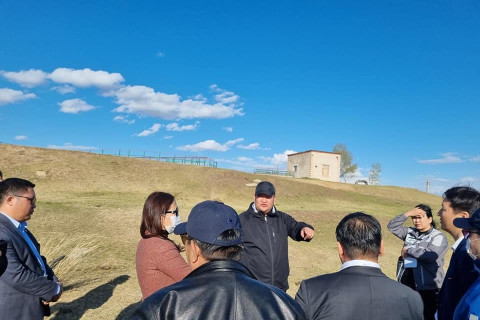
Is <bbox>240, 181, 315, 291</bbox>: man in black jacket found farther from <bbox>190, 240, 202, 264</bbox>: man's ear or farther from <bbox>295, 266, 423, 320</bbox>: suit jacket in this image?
<bbox>190, 240, 202, 264</bbox>: man's ear

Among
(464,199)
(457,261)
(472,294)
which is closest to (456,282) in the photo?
(457,261)

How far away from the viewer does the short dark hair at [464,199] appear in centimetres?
297

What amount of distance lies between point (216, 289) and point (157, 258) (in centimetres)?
121

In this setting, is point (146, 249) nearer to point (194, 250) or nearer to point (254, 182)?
point (194, 250)

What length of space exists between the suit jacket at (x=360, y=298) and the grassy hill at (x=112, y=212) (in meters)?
4.20

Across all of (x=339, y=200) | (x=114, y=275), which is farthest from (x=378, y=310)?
(x=339, y=200)

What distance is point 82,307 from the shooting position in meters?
5.39

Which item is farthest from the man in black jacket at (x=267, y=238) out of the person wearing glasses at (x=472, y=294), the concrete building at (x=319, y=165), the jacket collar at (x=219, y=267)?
the concrete building at (x=319, y=165)

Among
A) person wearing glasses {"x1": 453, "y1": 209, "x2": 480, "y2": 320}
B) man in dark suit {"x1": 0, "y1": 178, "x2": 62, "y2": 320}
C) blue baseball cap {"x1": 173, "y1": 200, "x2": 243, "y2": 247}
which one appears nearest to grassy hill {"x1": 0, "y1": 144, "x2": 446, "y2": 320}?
man in dark suit {"x1": 0, "y1": 178, "x2": 62, "y2": 320}

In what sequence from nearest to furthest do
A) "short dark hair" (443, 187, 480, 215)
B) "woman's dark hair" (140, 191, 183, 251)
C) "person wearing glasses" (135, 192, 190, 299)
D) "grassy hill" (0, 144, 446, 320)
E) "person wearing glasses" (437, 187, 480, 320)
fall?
"person wearing glasses" (135, 192, 190, 299) < "person wearing glasses" (437, 187, 480, 320) < "woman's dark hair" (140, 191, 183, 251) < "short dark hair" (443, 187, 480, 215) < "grassy hill" (0, 144, 446, 320)

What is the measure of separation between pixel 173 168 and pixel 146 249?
1202 inches

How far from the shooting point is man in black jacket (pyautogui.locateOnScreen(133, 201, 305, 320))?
4.12ft

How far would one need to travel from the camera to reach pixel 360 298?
1952 mm

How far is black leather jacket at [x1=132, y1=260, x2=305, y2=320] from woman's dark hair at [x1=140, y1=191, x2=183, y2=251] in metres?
1.28
